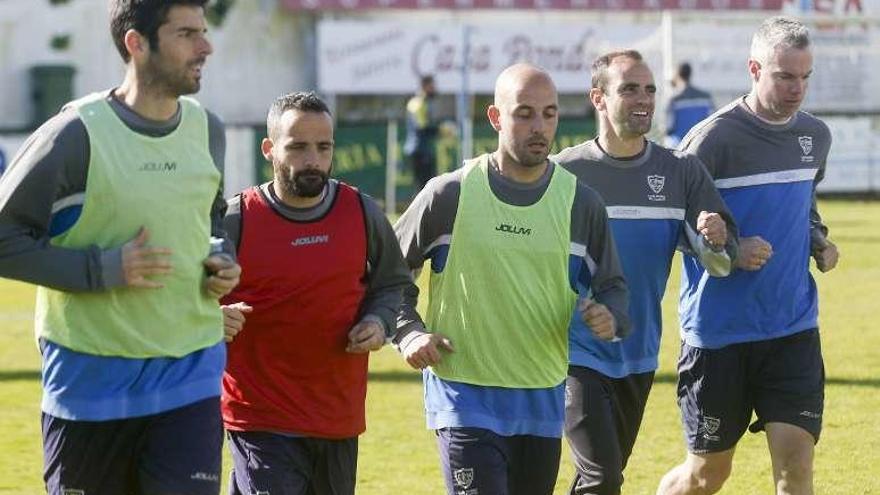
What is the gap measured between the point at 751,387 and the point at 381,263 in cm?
214

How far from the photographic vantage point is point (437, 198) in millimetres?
6836

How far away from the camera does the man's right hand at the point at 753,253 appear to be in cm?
766

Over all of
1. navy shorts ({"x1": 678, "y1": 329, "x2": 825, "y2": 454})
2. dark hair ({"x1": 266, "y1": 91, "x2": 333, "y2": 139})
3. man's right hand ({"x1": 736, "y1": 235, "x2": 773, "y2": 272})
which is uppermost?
dark hair ({"x1": 266, "y1": 91, "x2": 333, "y2": 139})

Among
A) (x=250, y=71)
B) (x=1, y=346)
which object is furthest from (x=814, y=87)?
(x=1, y=346)

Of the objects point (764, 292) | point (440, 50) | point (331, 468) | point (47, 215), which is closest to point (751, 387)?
point (764, 292)

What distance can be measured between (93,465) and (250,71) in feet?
110

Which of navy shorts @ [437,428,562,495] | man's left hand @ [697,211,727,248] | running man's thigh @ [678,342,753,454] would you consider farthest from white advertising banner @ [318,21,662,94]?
navy shorts @ [437,428,562,495]

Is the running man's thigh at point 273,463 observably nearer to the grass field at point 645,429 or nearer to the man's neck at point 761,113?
the man's neck at point 761,113

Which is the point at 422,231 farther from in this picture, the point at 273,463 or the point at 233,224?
the point at 273,463

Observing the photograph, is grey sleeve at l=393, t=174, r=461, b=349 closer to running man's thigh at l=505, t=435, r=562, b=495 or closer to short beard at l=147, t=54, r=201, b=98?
running man's thigh at l=505, t=435, r=562, b=495

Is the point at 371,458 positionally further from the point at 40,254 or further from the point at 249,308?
the point at 40,254

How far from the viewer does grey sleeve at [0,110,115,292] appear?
18.4 ft

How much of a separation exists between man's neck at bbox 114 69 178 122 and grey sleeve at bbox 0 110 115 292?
20cm

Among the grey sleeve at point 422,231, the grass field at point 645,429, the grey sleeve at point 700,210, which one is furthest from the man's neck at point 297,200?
the grass field at point 645,429
